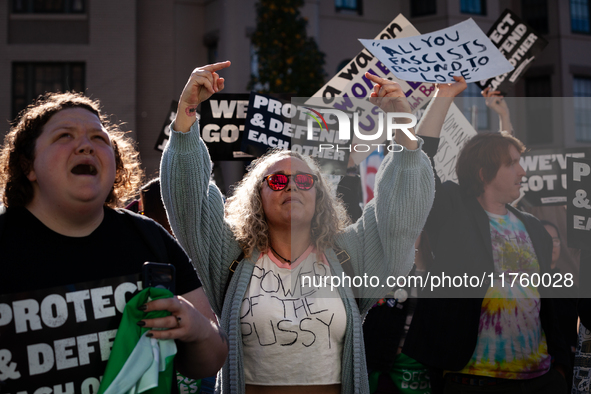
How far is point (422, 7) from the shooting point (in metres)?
18.4

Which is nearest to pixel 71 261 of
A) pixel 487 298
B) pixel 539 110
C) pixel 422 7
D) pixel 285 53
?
pixel 487 298

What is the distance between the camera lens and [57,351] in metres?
1.81

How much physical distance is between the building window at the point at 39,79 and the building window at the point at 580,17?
50.6 ft

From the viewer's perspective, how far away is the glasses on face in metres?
2.79

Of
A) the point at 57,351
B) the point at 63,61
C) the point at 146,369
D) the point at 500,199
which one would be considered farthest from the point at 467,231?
the point at 63,61

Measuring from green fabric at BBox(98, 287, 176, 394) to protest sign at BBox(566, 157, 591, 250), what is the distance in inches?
99.3

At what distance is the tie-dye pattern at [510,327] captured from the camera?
2.94 m

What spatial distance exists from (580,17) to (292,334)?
65.8 feet

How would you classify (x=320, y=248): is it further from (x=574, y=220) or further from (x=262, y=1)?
(x=262, y=1)

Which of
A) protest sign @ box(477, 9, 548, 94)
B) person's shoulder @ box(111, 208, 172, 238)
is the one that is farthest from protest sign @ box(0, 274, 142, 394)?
protest sign @ box(477, 9, 548, 94)

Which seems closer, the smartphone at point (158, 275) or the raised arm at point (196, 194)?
the smartphone at point (158, 275)

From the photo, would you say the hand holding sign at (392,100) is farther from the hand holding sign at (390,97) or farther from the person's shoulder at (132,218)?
the person's shoulder at (132,218)

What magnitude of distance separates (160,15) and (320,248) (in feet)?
49.5

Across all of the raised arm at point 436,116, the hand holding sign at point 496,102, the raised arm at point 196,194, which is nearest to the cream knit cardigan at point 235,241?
the raised arm at point 196,194
